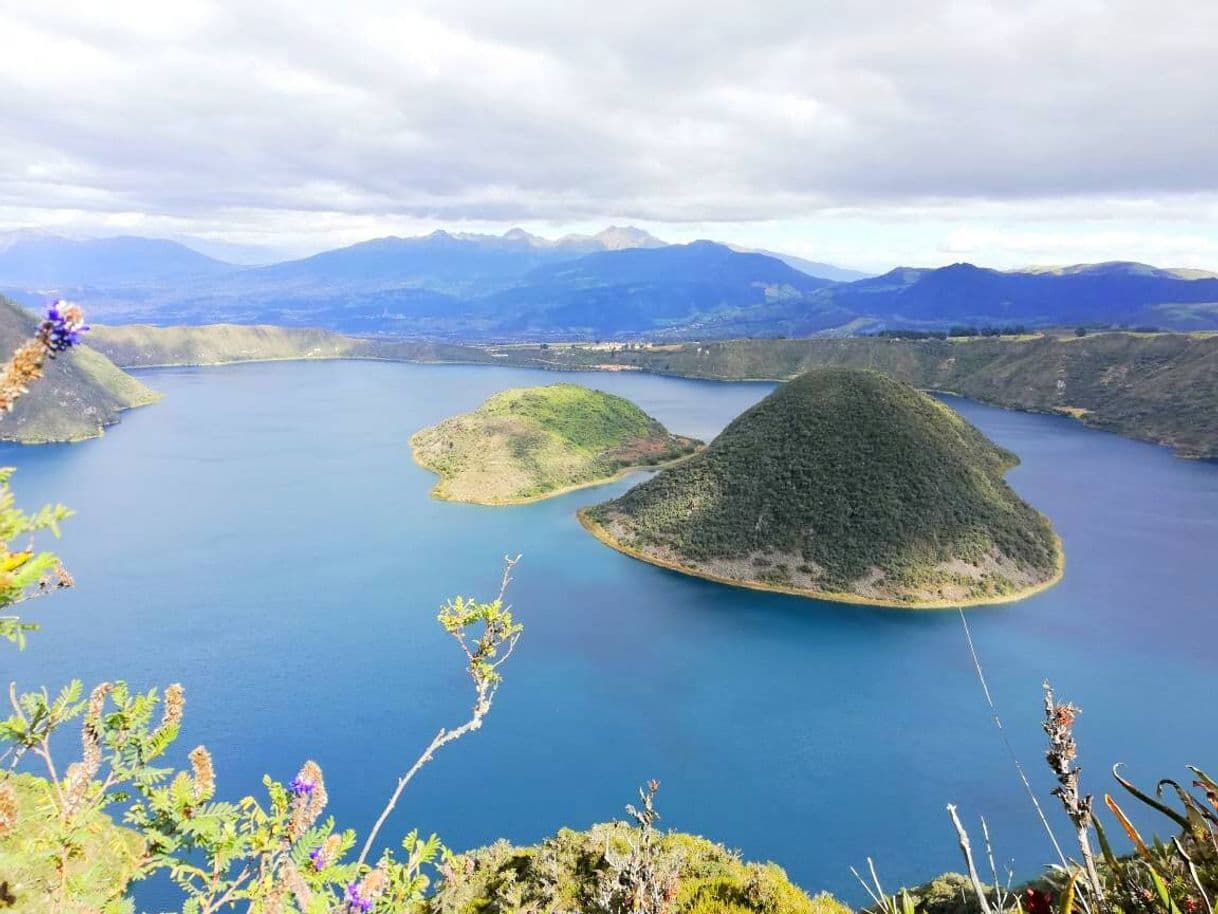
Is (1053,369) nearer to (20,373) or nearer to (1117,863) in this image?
(1117,863)

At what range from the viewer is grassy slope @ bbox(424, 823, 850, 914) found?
15625 mm

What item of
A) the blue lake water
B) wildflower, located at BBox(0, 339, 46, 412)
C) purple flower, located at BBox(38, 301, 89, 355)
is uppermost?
purple flower, located at BBox(38, 301, 89, 355)

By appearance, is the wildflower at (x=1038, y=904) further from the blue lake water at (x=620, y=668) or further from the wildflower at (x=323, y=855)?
the blue lake water at (x=620, y=668)

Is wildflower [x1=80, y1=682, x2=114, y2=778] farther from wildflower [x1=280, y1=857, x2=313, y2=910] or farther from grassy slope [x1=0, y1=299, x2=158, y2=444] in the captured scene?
grassy slope [x1=0, y1=299, x2=158, y2=444]

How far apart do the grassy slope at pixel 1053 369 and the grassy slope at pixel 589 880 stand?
94.9 metres

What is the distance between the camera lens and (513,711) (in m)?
34.3

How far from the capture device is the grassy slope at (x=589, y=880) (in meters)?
15.6

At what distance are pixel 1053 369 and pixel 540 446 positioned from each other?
98.3 m

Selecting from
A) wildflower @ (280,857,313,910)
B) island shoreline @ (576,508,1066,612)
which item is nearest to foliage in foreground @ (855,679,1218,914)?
A: wildflower @ (280,857,313,910)

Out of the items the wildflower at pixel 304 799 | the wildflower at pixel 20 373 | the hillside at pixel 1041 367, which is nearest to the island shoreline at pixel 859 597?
the wildflower at pixel 304 799

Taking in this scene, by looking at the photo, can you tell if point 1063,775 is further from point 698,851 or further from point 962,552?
point 962,552

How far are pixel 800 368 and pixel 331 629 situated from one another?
131 meters

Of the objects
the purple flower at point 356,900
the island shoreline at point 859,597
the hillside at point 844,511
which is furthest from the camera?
the hillside at point 844,511

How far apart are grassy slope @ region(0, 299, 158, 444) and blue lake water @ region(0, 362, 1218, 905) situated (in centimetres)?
4092
